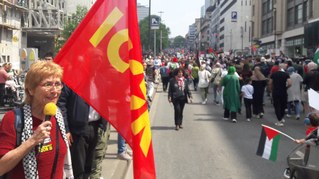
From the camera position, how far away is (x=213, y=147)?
394 inches

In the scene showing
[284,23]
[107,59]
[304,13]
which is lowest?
[107,59]

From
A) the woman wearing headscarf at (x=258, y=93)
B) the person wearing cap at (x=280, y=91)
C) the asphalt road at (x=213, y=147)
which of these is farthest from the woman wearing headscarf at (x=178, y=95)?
the woman wearing headscarf at (x=258, y=93)

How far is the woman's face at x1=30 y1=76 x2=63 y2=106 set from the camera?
2904mm

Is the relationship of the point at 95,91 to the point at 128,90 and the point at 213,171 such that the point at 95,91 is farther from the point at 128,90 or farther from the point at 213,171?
the point at 213,171

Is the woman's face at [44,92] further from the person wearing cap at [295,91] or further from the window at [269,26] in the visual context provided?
the window at [269,26]

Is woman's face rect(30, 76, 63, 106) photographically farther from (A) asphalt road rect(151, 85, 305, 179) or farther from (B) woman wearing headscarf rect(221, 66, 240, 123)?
(B) woman wearing headscarf rect(221, 66, 240, 123)

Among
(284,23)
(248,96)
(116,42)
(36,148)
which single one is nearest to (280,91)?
(248,96)

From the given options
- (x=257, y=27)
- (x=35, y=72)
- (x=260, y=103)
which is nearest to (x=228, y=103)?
(x=260, y=103)

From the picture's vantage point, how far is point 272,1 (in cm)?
6662

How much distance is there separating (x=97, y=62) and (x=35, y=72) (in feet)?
3.88

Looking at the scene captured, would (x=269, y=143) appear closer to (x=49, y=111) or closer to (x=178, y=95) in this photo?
(x=49, y=111)

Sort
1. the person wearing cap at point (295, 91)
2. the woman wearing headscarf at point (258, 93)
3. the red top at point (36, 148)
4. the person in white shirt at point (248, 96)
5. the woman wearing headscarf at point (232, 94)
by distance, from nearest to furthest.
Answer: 1. the red top at point (36, 148)
2. the woman wearing headscarf at point (232, 94)
3. the person in white shirt at point (248, 96)
4. the person wearing cap at point (295, 91)
5. the woman wearing headscarf at point (258, 93)

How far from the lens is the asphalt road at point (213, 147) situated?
25.3ft

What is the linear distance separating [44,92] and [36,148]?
1.12ft
